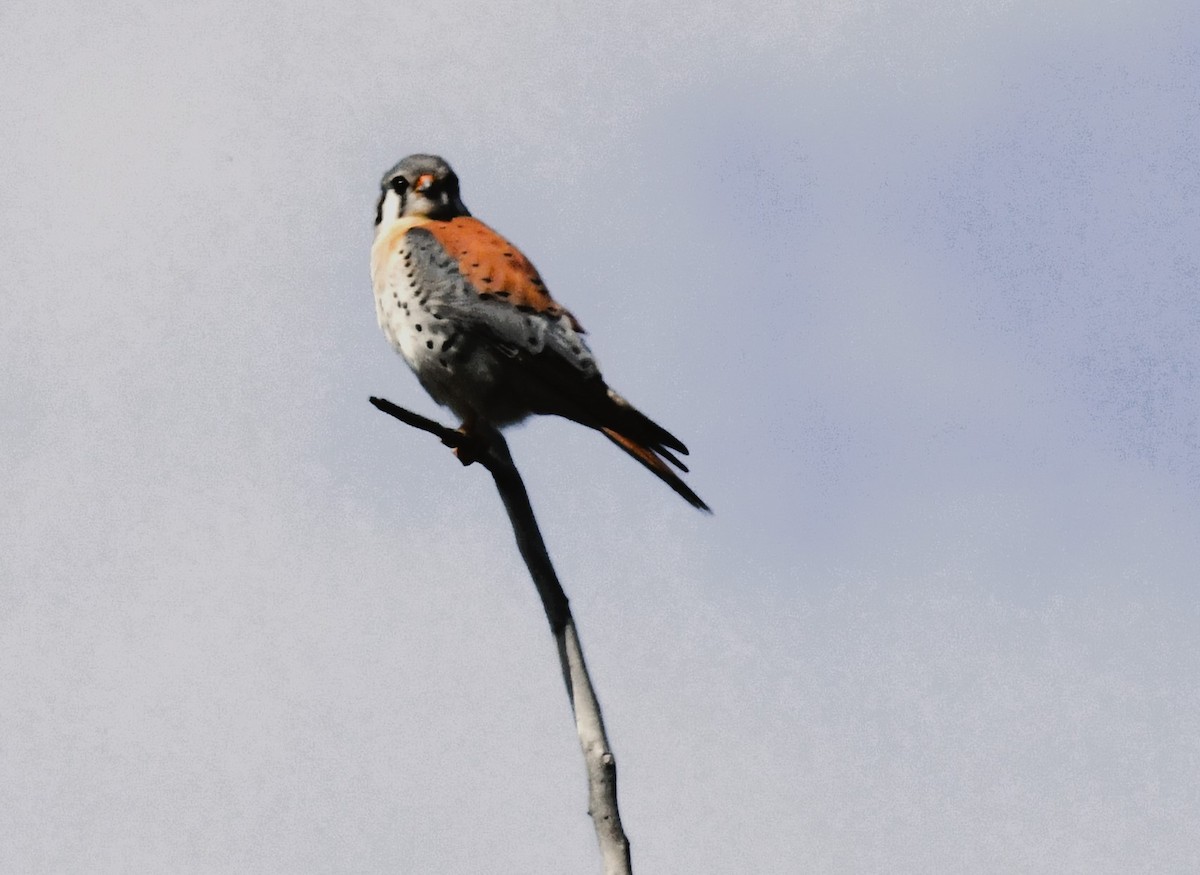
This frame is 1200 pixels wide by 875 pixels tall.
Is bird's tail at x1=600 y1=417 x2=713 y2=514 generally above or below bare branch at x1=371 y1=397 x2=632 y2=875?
above

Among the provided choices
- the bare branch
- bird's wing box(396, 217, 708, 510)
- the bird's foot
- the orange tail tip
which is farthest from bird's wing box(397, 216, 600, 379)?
the bare branch

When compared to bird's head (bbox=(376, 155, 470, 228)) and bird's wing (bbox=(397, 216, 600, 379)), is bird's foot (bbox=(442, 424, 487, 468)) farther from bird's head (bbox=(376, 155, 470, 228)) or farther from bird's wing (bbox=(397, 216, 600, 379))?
bird's head (bbox=(376, 155, 470, 228))

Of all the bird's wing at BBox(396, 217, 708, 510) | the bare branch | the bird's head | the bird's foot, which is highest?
the bird's head

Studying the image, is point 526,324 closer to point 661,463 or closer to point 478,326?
point 478,326

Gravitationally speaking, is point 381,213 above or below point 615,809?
above

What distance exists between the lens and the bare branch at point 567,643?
10.4 feet

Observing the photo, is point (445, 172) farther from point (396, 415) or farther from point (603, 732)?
point (603, 732)

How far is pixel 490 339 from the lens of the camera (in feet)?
18.4

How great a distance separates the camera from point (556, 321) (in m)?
5.61

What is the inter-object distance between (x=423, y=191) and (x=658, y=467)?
1.95 meters

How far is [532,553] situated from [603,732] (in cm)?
62

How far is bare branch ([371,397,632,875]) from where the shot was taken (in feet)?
10.4

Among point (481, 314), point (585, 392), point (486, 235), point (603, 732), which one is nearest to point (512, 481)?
point (603, 732)

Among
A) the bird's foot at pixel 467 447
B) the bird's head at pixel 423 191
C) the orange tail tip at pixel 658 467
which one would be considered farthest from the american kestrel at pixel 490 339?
the bird's foot at pixel 467 447
